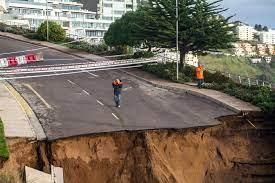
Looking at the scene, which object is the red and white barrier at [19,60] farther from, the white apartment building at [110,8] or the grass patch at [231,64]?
the white apartment building at [110,8]

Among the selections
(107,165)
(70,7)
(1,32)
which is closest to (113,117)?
(107,165)

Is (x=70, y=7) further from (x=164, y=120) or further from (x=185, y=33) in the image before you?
(x=164, y=120)

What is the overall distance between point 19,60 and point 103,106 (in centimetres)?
1524

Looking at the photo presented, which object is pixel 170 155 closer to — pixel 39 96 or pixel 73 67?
pixel 39 96

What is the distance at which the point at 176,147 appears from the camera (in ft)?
69.4

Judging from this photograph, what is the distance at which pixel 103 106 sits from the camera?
80.3 feet

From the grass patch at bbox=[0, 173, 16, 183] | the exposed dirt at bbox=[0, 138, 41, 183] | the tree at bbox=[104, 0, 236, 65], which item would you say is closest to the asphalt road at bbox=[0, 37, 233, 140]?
the exposed dirt at bbox=[0, 138, 41, 183]

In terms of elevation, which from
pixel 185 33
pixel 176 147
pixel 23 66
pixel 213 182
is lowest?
pixel 213 182

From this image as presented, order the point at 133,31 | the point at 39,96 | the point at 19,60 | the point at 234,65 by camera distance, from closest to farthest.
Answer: the point at 39,96 < the point at 19,60 < the point at 133,31 < the point at 234,65

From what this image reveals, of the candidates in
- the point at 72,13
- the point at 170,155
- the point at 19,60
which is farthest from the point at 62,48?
the point at 72,13

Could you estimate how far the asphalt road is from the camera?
824 inches

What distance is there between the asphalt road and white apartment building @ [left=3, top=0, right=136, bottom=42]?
63643 millimetres

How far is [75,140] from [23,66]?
19005 millimetres

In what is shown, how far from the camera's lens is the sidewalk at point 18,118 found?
1899 centimetres
